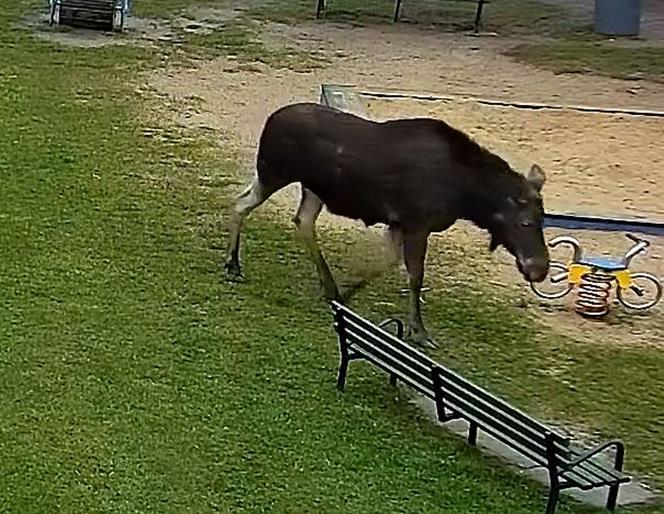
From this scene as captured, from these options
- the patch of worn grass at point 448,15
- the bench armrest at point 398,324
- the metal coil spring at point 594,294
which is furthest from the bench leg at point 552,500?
the patch of worn grass at point 448,15

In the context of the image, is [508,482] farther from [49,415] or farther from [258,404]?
[49,415]

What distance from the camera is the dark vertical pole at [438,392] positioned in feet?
20.5

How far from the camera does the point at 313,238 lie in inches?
316

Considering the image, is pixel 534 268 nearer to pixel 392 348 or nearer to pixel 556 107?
pixel 392 348

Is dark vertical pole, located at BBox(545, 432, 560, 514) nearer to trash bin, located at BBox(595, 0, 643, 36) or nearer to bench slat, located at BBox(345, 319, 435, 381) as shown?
bench slat, located at BBox(345, 319, 435, 381)

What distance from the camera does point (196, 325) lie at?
7.56m

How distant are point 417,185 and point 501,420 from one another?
5.71 feet

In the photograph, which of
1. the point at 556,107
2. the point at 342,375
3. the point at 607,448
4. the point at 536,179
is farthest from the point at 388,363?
the point at 556,107

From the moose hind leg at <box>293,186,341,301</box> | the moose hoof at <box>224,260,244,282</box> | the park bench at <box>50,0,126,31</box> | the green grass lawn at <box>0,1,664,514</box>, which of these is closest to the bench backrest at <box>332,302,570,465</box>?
the green grass lawn at <box>0,1,664,514</box>

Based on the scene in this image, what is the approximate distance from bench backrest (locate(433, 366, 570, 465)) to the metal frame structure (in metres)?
2.93

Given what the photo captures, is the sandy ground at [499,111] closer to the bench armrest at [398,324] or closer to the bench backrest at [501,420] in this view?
the bench armrest at [398,324]

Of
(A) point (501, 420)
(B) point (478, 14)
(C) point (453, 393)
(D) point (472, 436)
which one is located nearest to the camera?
(A) point (501, 420)

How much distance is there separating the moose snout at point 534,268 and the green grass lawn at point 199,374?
14.8 inches

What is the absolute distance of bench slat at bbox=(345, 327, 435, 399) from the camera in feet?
21.0
